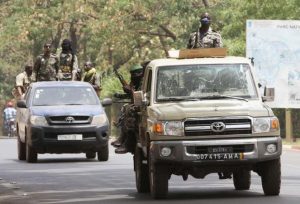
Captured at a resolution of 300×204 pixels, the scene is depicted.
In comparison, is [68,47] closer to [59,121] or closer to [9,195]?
[59,121]

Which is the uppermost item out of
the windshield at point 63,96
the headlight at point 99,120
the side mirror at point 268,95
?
the side mirror at point 268,95

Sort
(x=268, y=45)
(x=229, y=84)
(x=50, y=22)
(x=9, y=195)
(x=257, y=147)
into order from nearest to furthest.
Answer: (x=257, y=147) → (x=229, y=84) → (x=9, y=195) → (x=268, y=45) → (x=50, y=22)

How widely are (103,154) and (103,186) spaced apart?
321 inches

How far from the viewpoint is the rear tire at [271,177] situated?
16.2 meters

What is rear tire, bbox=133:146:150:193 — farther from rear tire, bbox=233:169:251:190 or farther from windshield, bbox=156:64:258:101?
rear tire, bbox=233:169:251:190

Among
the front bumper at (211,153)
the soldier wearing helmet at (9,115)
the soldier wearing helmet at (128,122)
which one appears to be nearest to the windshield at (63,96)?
the soldier wearing helmet at (128,122)

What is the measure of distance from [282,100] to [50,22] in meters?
18.9

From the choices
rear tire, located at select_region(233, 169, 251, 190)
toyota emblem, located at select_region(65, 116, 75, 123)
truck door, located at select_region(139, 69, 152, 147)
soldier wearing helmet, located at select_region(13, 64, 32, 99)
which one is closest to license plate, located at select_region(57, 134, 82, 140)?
toyota emblem, located at select_region(65, 116, 75, 123)

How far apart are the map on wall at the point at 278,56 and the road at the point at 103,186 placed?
34.4 ft

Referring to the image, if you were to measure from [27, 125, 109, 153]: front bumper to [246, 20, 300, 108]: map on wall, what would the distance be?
11664 millimetres

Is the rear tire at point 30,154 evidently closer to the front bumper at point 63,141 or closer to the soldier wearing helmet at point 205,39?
the front bumper at point 63,141

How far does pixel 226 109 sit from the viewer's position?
1605 cm

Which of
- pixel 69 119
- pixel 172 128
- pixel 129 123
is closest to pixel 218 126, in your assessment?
pixel 172 128

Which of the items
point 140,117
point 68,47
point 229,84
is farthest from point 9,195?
point 68,47
